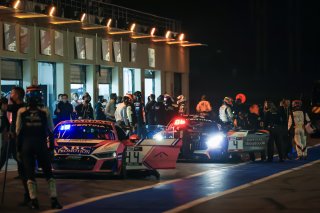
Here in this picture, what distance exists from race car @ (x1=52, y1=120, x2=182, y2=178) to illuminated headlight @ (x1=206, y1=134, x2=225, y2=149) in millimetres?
3963

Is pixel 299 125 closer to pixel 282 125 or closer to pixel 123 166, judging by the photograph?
pixel 282 125

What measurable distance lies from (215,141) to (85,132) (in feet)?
17.0

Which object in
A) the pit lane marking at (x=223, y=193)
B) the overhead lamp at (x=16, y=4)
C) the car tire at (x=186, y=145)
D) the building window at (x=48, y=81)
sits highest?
the overhead lamp at (x=16, y=4)

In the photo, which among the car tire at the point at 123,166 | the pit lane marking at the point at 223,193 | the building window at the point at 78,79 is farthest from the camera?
the building window at the point at 78,79

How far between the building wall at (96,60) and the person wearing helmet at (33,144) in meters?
12.7

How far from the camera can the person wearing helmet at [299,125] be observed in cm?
2311

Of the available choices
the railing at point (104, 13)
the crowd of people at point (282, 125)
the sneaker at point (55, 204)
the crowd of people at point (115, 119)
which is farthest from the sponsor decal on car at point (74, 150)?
the railing at point (104, 13)

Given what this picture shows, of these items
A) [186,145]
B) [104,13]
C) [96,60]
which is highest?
[104,13]

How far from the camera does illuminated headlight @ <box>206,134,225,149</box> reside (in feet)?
69.7

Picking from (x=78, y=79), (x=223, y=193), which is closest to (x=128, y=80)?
(x=78, y=79)

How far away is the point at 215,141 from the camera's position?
70.0ft

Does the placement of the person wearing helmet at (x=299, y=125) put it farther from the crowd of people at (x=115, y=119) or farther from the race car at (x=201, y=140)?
the race car at (x=201, y=140)

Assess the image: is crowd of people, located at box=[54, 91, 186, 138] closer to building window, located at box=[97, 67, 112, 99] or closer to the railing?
the railing

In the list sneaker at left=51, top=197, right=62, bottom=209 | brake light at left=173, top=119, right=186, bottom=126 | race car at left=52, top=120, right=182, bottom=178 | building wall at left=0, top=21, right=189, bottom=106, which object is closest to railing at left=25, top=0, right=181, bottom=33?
building wall at left=0, top=21, right=189, bottom=106
